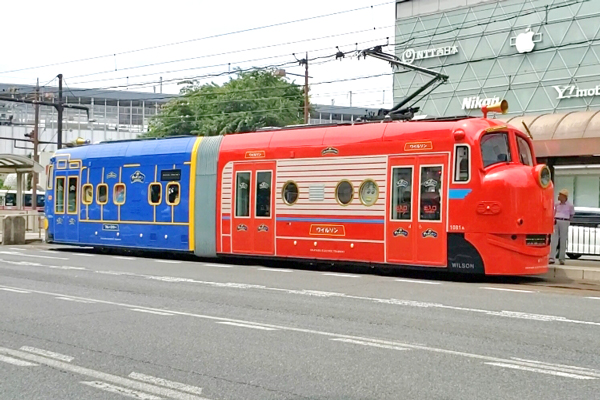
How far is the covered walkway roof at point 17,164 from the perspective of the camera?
30.0 meters

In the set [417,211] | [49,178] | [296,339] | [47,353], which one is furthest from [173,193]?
[47,353]

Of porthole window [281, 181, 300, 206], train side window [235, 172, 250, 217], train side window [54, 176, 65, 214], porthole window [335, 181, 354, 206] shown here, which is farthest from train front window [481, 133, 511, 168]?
train side window [54, 176, 65, 214]

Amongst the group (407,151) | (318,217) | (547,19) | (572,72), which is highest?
(547,19)

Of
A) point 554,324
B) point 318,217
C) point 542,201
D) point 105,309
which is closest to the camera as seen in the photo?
point 554,324

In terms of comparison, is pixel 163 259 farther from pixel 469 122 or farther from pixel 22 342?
pixel 22 342

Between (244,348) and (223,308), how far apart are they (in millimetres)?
3146

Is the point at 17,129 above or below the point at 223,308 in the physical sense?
above

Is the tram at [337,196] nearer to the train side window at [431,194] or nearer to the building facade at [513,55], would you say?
the train side window at [431,194]

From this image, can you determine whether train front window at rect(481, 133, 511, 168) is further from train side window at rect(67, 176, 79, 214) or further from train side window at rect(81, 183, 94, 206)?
train side window at rect(67, 176, 79, 214)

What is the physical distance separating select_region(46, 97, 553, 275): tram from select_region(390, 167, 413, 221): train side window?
0.07ft

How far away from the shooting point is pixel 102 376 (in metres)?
7.15

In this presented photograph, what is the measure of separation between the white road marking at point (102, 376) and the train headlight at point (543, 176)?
33.8 ft

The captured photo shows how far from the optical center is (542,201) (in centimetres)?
1512

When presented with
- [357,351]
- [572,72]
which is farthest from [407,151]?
[572,72]
